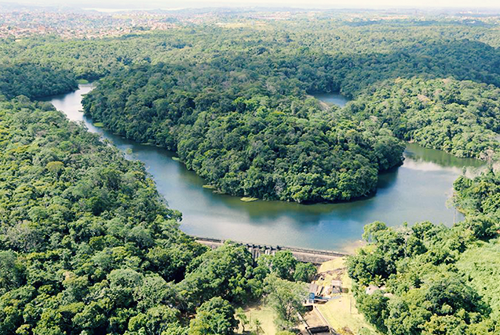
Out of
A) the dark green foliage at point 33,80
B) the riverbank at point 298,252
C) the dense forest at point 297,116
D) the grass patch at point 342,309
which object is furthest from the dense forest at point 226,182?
the riverbank at point 298,252

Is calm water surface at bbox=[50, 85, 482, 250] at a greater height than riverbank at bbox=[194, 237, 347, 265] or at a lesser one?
lesser

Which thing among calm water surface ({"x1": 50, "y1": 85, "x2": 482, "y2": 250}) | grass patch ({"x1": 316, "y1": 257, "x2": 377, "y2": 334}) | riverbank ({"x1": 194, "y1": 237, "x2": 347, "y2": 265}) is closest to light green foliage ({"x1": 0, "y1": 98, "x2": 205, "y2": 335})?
riverbank ({"x1": 194, "y1": 237, "x2": 347, "y2": 265})

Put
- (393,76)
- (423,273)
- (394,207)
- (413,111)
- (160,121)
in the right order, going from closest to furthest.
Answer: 1. (423,273)
2. (394,207)
3. (160,121)
4. (413,111)
5. (393,76)

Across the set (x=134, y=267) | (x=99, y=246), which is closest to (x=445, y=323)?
(x=134, y=267)

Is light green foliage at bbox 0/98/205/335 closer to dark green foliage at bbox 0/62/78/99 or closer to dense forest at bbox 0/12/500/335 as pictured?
dense forest at bbox 0/12/500/335

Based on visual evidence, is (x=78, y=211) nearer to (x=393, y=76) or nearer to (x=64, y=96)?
(x=64, y=96)

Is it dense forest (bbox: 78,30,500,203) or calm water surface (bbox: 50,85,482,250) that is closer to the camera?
calm water surface (bbox: 50,85,482,250)
